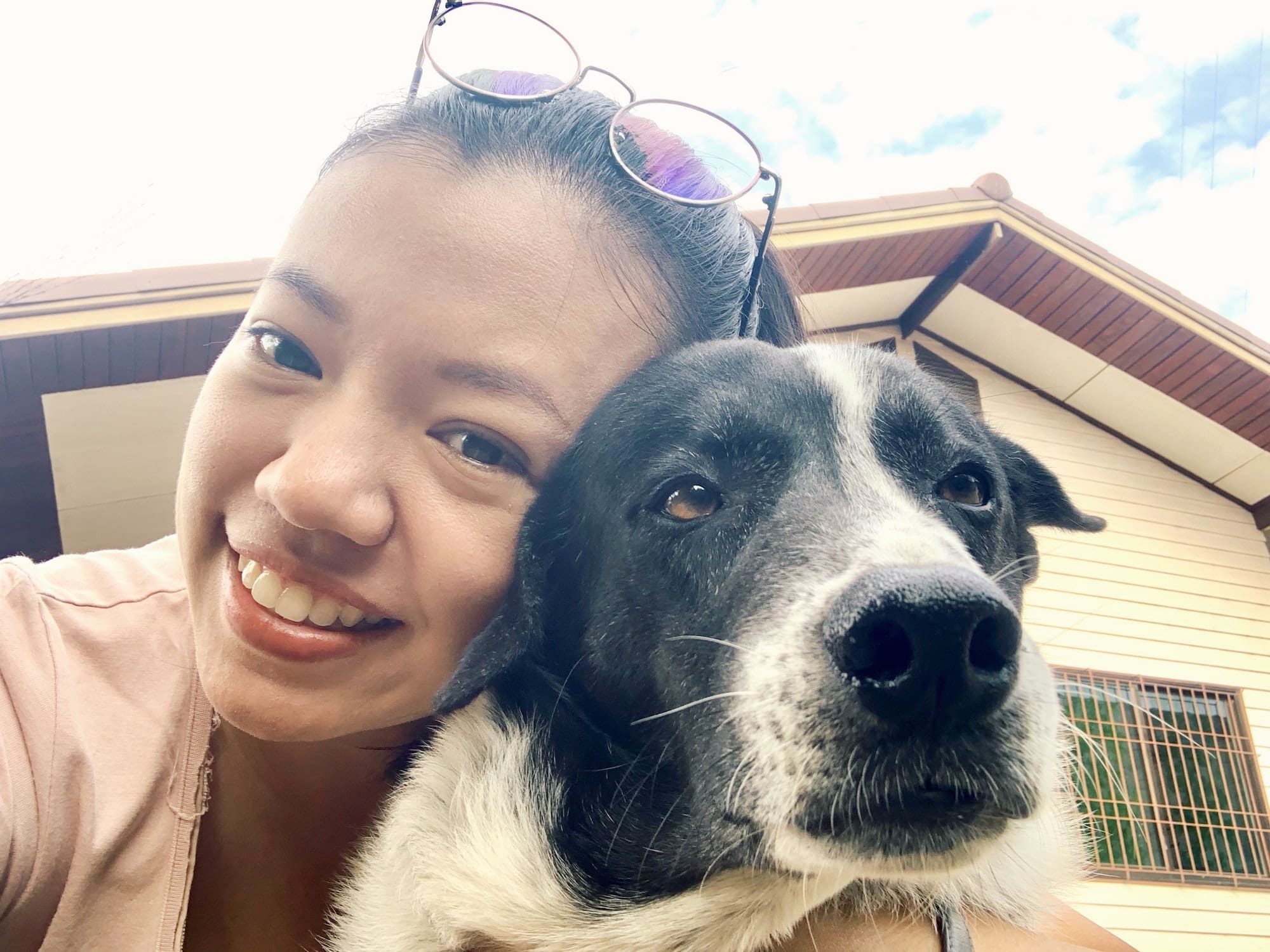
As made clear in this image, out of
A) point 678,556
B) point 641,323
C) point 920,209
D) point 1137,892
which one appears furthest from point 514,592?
point 920,209

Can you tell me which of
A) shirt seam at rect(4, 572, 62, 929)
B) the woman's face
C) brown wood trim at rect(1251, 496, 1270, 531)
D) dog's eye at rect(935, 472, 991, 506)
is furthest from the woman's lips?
brown wood trim at rect(1251, 496, 1270, 531)

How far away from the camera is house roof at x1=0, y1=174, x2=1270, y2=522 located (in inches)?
82.1

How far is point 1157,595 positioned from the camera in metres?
2.36

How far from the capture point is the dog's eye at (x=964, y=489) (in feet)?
3.67

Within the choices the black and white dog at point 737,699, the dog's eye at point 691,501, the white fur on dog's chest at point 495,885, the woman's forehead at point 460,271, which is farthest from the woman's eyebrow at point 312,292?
the white fur on dog's chest at point 495,885

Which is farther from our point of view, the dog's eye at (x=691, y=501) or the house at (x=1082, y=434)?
the house at (x=1082, y=434)

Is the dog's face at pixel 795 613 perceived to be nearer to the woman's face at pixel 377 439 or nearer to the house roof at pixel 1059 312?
the woman's face at pixel 377 439

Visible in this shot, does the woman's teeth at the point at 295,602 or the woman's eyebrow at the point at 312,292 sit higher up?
the woman's eyebrow at the point at 312,292

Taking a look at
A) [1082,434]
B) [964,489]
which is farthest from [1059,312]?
[964,489]

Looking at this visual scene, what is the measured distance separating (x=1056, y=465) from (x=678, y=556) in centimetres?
106

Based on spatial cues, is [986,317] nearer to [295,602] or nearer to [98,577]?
[295,602]

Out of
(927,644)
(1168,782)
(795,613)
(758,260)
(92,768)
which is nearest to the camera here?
(927,644)

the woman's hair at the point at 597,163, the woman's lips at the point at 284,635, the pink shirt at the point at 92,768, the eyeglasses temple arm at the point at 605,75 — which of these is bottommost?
the pink shirt at the point at 92,768

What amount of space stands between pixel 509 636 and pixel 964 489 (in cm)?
66
